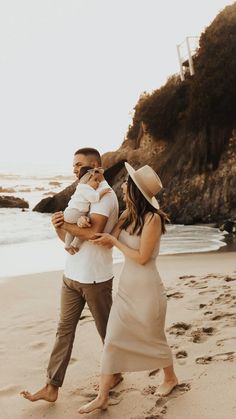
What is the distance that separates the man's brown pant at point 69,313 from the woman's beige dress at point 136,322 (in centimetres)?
17

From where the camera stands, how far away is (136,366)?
350 centimetres

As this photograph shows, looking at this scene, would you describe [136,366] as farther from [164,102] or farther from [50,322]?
[164,102]

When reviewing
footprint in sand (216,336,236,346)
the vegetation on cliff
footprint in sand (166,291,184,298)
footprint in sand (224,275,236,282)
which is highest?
the vegetation on cliff

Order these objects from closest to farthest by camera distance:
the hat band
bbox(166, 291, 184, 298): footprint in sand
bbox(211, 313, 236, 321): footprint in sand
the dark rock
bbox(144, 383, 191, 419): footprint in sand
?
1. bbox(144, 383, 191, 419): footprint in sand
2. the hat band
3. bbox(211, 313, 236, 321): footprint in sand
4. bbox(166, 291, 184, 298): footprint in sand
5. the dark rock

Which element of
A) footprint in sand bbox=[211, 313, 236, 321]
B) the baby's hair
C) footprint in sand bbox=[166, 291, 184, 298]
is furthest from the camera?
footprint in sand bbox=[166, 291, 184, 298]

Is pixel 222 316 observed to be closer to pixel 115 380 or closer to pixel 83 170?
pixel 115 380

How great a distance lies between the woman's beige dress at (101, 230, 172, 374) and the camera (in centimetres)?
347

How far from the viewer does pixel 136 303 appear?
348cm

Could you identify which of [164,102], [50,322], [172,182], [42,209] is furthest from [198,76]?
[50,322]

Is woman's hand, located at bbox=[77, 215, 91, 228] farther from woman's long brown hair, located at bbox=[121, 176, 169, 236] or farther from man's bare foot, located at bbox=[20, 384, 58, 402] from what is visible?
man's bare foot, located at bbox=[20, 384, 58, 402]

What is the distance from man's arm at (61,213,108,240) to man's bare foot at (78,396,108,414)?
1.14 m

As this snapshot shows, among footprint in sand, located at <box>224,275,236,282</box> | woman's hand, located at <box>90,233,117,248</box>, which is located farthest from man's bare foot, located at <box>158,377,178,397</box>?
footprint in sand, located at <box>224,275,236,282</box>

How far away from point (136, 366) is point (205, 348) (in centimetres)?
109

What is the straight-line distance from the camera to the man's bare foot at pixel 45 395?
11.9 feet
